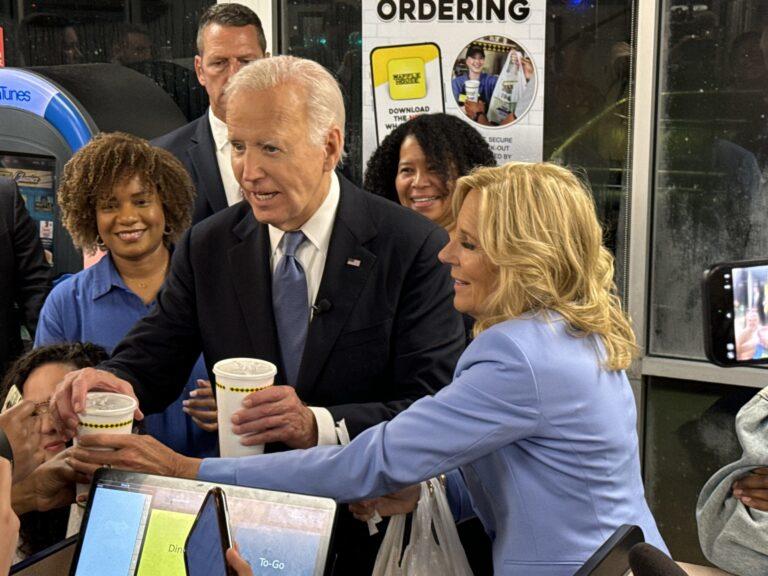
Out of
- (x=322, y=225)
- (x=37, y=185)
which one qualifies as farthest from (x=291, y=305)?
(x=37, y=185)

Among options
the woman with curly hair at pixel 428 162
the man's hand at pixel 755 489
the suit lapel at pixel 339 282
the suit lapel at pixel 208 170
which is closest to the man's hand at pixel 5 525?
the suit lapel at pixel 339 282

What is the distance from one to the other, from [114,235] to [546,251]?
1.52 meters

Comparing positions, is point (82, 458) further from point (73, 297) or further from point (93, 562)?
point (73, 297)

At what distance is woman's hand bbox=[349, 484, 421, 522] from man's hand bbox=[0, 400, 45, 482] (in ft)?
2.06

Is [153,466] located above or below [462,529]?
above

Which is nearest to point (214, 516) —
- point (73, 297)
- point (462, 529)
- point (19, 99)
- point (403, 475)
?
point (403, 475)

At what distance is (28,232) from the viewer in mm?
4367

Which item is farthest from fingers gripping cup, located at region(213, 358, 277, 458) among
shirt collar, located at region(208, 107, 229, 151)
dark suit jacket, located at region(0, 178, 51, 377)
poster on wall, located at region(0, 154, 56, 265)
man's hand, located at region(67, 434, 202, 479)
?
poster on wall, located at region(0, 154, 56, 265)

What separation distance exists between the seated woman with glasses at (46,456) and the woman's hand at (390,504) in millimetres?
567

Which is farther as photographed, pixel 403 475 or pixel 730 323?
pixel 730 323

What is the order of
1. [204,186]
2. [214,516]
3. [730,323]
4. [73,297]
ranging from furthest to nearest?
[204,186] → [73,297] → [730,323] → [214,516]

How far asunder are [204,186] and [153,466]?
81.2 inches

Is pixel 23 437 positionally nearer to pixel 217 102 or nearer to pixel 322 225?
pixel 322 225

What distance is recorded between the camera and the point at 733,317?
7.30 feet
